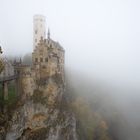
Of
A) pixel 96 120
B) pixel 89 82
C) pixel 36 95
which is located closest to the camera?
pixel 36 95

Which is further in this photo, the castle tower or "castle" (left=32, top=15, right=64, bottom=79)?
the castle tower

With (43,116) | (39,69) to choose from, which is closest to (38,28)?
(39,69)

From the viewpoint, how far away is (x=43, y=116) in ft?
195

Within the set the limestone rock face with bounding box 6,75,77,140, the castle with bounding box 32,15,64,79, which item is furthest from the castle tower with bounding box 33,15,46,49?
the limestone rock face with bounding box 6,75,77,140

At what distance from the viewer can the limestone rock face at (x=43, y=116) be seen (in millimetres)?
55969

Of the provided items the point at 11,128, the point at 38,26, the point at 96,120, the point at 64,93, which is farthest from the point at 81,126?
the point at 38,26

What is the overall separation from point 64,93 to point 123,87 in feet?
134

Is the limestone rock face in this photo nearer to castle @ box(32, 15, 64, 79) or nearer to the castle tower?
castle @ box(32, 15, 64, 79)

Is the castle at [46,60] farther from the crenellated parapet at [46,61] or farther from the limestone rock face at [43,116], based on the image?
the limestone rock face at [43,116]

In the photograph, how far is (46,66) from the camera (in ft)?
196

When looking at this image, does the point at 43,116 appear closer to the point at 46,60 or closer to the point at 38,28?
the point at 46,60

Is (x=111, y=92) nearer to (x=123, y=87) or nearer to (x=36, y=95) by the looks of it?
(x=123, y=87)

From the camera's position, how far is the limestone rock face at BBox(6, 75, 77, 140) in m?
56.0

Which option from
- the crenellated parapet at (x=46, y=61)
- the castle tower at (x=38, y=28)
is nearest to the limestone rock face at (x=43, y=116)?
the crenellated parapet at (x=46, y=61)
